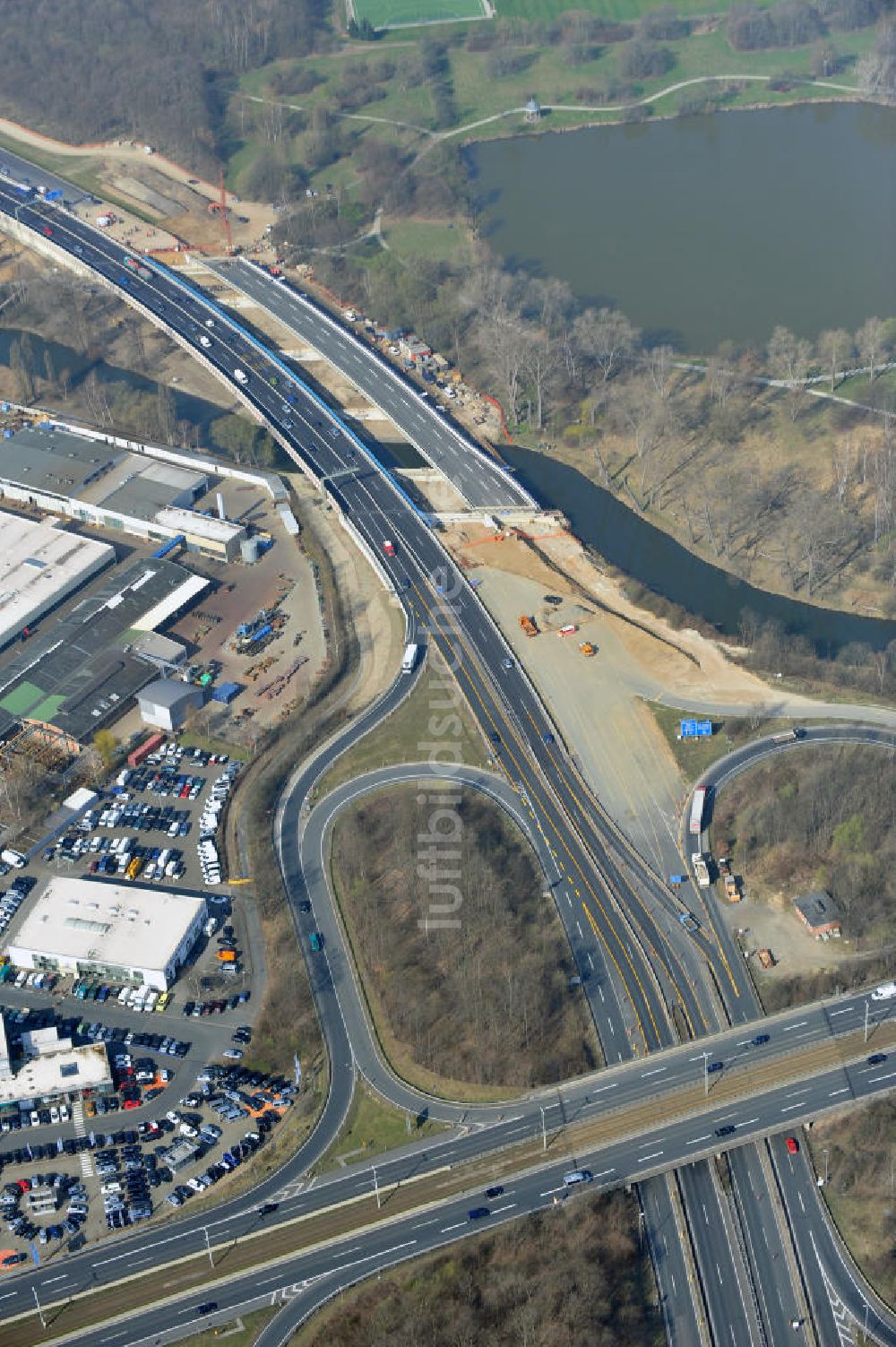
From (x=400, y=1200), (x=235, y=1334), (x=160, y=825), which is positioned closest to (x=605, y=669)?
(x=160, y=825)

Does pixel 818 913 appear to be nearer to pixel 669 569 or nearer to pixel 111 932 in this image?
pixel 111 932

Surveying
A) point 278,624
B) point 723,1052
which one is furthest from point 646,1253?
point 278,624

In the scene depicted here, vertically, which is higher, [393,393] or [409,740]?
[393,393]

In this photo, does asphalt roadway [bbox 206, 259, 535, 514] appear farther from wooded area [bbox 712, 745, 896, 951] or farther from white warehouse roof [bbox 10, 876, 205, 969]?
A: white warehouse roof [bbox 10, 876, 205, 969]

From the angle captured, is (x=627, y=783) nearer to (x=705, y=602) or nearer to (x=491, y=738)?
(x=491, y=738)

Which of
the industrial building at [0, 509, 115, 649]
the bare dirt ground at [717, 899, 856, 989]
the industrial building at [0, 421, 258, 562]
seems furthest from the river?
the industrial building at [0, 509, 115, 649]

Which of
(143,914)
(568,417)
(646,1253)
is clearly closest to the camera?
(646,1253)

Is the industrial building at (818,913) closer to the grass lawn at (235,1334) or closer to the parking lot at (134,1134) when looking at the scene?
the parking lot at (134,1134)
